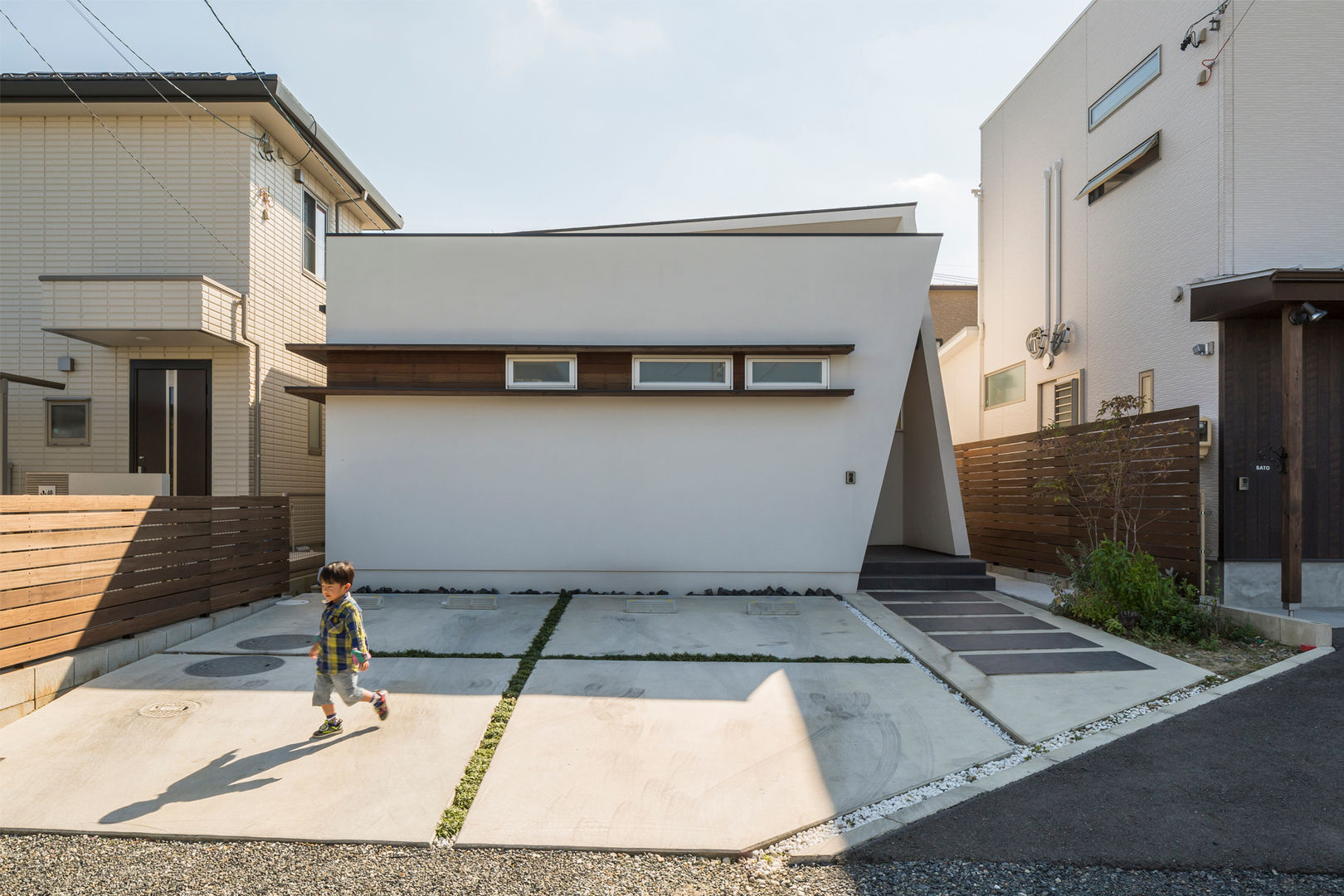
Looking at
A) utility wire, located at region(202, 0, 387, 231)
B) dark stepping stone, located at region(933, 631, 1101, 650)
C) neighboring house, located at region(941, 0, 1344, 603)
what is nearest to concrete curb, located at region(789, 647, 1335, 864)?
dark stepping stone, located at region(933, 631, 1101, 650)

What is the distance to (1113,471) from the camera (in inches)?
Answer: 301

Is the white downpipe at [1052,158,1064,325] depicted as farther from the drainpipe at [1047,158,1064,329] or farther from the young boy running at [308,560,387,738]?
the young boy running at [308,560,387,738]

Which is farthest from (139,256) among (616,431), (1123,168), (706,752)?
(1123,168)

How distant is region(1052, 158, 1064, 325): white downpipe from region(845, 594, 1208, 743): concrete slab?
656 cm

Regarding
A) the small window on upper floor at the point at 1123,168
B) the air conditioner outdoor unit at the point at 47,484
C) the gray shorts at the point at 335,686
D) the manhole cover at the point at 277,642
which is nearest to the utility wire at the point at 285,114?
the air conditioner outdoor unit at the point at 47,484

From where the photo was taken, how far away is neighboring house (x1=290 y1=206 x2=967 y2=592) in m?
8.41

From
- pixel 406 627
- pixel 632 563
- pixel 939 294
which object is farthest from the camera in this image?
pixel 939 294

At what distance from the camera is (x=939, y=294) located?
19.8 meters

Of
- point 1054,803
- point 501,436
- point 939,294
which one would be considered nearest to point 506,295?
point 501,436

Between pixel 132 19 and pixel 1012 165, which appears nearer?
pixel 132 19

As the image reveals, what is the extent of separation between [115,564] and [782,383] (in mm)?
6617

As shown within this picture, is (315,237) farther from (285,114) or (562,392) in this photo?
(562,392)

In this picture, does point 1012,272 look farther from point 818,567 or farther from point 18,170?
point 18,170

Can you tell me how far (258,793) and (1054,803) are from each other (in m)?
3.91
